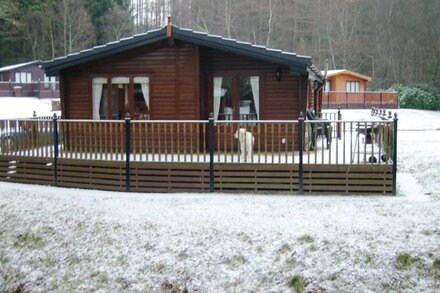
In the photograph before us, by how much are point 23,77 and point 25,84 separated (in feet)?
15.1

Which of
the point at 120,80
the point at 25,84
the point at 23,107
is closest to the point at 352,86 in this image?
the point at 23,107

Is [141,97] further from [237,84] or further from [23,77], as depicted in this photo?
[23,77]

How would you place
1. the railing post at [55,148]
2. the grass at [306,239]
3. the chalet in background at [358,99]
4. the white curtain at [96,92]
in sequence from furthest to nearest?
the chalet in background at [358,99] < the white curtain at [96,92] < the railing post at [55,148] < the grass at [306,239]

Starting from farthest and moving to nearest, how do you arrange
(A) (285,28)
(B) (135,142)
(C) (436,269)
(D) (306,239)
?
1. (A) (285,28)
2. (B) (135,142)
3. (D) (306,239)
4. (C) (436,269)

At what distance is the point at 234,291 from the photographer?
6473 mm

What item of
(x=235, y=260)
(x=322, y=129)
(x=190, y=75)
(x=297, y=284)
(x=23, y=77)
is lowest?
(x=297, y=284)

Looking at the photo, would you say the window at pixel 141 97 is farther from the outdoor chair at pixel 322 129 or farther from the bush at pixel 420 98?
the bush at pixel 420 98

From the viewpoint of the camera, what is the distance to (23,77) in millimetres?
Result: 42656

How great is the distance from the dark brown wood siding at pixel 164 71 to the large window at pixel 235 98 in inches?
29.4

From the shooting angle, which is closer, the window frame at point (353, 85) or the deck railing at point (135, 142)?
the deck railing at point (135, 142)

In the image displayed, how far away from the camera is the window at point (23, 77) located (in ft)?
138

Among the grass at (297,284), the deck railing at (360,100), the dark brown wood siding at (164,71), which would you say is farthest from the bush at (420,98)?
the grass at (297,284)

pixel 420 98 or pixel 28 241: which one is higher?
pixel 420 98

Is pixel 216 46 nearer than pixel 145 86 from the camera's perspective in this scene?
Yes
